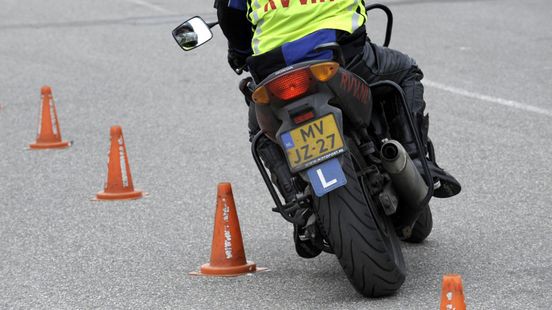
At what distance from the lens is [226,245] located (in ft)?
21.4

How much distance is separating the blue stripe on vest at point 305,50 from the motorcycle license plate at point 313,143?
427 mm

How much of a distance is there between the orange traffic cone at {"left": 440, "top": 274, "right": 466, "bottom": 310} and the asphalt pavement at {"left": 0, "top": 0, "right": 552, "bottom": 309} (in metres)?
1.07

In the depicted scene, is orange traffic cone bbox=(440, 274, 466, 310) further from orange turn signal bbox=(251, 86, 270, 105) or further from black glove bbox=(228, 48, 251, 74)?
black glove bbox=(228, 48, 251, 74)

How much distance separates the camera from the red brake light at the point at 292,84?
543 centimetres

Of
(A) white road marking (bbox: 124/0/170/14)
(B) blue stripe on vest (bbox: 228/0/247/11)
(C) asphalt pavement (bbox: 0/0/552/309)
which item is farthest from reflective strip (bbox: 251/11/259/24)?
(A) white road marking (bbox: 124/0/170/14)

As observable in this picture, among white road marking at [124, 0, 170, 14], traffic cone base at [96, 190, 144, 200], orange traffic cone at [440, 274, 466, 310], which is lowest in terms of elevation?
white road marking at [124, 0, 170, 14]

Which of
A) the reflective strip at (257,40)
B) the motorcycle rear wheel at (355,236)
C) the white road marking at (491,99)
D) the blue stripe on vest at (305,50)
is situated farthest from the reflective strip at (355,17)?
the white road marking at (491,99)

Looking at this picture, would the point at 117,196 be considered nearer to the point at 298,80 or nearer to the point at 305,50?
the point at 305,50

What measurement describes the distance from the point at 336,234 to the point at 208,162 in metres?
4.51

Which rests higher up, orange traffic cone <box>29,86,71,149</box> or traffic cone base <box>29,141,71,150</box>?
orange traffic cone <box>29,86,71,149</box>

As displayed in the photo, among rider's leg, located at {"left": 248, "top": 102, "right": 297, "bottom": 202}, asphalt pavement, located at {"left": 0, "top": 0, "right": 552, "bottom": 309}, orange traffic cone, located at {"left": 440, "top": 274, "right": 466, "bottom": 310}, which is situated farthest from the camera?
asphalt pavement, located at {"left": 0, "top": 0, "right": 552, "bottom": 309}

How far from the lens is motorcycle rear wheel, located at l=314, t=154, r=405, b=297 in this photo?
5.48 meters

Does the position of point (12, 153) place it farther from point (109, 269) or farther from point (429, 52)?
point (429, 52)

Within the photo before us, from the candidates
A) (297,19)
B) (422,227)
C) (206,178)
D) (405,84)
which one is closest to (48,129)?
(206,178)
